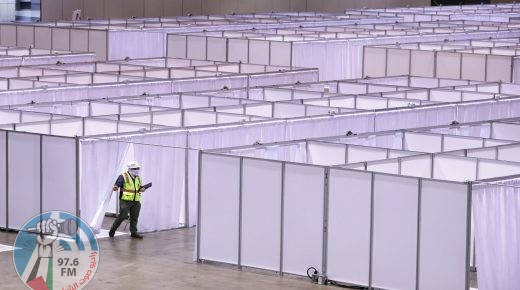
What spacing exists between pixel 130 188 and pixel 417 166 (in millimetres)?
6666

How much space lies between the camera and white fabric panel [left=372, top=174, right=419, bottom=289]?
2517 centimetres

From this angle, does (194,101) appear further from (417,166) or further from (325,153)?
(417,166)

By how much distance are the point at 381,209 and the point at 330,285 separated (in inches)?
81.1

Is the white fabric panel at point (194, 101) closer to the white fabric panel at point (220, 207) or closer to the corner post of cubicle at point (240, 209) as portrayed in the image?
the white fabric panel at point (220, 207)

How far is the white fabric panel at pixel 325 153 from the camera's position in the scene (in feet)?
102

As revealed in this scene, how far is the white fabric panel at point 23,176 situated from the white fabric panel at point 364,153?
752cm

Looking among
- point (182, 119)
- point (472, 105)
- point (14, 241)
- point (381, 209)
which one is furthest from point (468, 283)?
point (472, 105)

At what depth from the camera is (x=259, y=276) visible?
88.9 feet

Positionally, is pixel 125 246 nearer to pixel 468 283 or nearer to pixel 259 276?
pixel 259 276

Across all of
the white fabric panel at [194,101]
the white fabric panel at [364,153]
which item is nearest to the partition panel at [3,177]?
the white fabric panel at [364,153]

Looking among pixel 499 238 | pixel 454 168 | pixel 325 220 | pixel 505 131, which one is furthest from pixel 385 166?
pixel 505 131

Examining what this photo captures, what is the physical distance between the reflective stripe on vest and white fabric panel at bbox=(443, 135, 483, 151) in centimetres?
871

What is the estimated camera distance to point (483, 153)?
103 ft

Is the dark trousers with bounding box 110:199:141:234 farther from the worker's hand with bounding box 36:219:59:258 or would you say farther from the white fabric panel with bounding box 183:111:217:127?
the white fabric panel with bounding box 183:111:217:127
